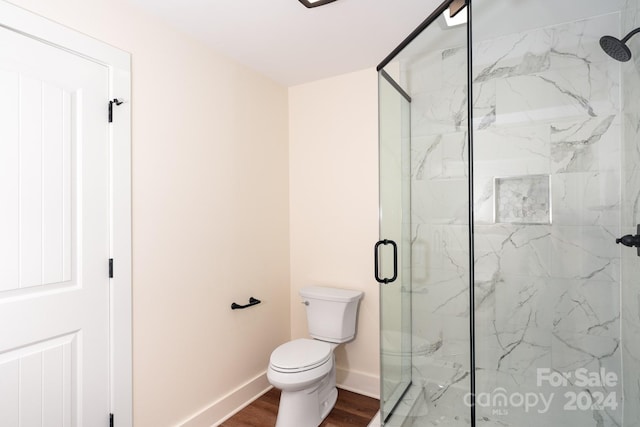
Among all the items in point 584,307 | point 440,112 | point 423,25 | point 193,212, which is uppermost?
point 423,25

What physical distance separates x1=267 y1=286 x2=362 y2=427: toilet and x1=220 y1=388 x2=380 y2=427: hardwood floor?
68 mm

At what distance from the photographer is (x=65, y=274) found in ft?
4.80

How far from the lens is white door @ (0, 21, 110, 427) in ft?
4.26

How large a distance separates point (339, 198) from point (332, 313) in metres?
0.84

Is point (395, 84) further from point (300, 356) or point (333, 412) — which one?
point (333, 412)

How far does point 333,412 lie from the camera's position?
2.23m

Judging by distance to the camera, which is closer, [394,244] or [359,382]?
[394,244]

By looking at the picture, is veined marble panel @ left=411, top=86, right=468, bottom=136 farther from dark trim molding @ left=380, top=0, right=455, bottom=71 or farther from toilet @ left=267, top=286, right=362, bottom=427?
toilet @ left=267, top=286, right=362, bottom=427

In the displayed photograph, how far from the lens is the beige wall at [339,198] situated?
2.48 meters

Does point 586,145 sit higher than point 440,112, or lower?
lower

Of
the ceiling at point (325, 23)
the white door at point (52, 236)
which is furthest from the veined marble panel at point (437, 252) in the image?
the white door at point (52, 236)

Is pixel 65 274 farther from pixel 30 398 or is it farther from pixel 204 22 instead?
pixel 204 22

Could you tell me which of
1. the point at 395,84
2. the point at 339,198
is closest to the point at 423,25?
the point at 395,84

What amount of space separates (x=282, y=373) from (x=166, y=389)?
0.62m
